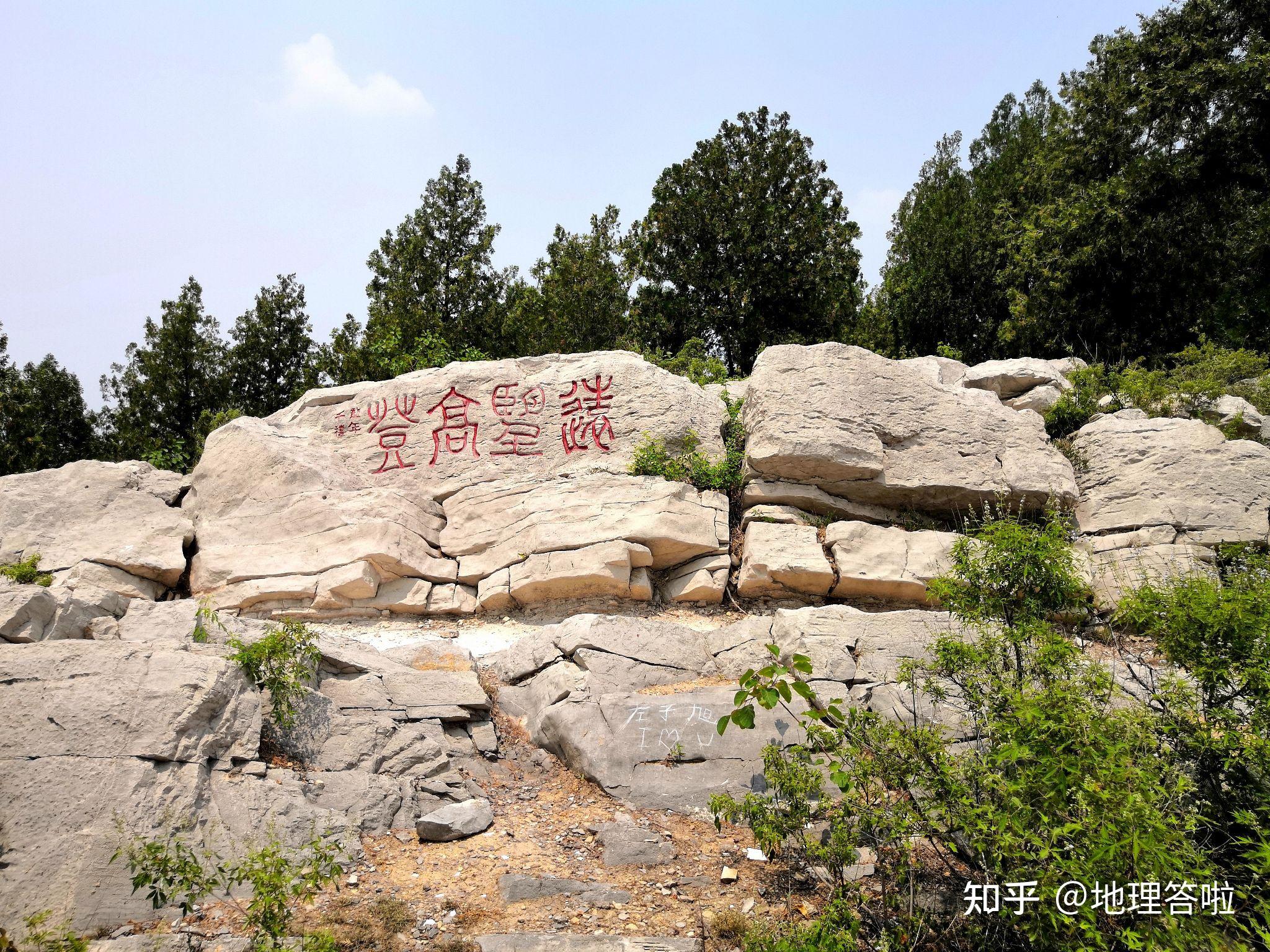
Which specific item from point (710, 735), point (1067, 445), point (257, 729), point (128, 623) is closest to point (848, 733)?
point (710, 735)

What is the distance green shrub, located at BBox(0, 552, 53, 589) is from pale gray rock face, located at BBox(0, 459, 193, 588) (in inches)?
8.0

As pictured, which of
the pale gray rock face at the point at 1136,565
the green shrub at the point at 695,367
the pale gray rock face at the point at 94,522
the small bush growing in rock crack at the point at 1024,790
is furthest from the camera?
the green shrub at the point at 695,367

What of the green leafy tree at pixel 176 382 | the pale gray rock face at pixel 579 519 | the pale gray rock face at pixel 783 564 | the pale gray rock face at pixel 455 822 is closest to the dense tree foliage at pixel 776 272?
the green leafy tree at pixel 176 382

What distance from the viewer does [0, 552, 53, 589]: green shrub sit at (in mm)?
8648

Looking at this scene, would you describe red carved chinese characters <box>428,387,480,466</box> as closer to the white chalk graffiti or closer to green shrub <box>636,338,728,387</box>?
green shrub <box>636,338,728,387</box>

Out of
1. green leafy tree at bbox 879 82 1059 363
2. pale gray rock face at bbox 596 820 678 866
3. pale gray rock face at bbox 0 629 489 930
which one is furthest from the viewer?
green leafy tree at bbox 879 82 1059 363

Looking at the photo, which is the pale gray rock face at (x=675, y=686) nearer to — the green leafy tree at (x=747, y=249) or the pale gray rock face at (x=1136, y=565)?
the pale gray rock face at (x=1136, y=565)

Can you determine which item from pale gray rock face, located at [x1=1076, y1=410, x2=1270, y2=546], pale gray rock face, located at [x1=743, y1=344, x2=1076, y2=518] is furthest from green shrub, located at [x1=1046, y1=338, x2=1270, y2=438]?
pale gray rock face, located at [x1=743, y1=344, x2=1076, y2=518]

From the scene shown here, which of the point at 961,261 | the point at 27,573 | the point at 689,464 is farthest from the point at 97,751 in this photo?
the point at 961,261

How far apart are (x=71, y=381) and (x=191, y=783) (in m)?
16.2

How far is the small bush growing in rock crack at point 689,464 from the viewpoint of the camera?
985 centimetres

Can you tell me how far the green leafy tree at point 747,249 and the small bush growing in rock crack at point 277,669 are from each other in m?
12.4

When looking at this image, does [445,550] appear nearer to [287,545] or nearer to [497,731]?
[287,545]

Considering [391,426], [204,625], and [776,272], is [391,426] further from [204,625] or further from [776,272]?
[776,272]
